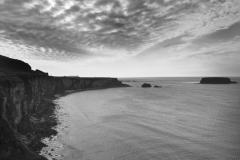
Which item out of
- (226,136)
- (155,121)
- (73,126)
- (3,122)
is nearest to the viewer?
(3,122)

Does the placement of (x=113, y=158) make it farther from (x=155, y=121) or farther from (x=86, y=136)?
(x=155, y=121)

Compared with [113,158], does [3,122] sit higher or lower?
higher

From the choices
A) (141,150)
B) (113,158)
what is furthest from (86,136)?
(141,150)

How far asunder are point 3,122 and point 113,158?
44.3 feet

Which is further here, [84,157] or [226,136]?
[226,136]

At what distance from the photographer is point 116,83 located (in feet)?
550

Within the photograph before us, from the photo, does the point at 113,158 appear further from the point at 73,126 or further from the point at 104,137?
the point at 73,126

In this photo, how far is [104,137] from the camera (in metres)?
25.3

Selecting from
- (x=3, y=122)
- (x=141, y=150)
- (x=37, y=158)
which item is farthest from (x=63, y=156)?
(x=141, y=150)

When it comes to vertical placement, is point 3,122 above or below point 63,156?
above

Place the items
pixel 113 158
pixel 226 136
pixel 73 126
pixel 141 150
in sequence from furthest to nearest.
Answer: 1. pixel 73 126
2. pixel 226 136
3. pixel 141 150
4. pixel 113 158

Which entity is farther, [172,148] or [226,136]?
[226,136]

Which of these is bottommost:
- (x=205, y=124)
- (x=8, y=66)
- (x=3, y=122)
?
(x=205, y=124)

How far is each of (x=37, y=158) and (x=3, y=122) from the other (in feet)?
17.6
